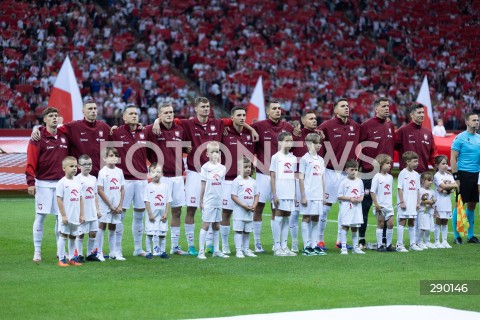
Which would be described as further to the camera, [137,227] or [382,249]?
[382,249]

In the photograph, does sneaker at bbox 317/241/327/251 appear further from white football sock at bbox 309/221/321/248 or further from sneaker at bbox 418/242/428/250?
sneaker at bbox 418/242/428/250

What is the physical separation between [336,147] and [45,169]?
14.6 ft

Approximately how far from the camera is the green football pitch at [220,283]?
28.3 ft

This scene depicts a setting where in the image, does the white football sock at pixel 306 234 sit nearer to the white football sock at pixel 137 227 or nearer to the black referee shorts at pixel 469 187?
the white football sock at pixel 137 227

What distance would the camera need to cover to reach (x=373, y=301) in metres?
8.93

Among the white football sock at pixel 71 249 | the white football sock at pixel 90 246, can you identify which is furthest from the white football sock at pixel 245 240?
the white football sock at pixel 71 249

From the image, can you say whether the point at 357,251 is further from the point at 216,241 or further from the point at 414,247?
the point at 216,241

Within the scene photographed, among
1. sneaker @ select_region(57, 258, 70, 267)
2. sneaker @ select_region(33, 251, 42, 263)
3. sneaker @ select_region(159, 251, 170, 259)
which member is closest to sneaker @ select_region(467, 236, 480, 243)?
sneaker @ select_region(159, 251, 170, 259)

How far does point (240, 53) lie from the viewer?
34.9 m

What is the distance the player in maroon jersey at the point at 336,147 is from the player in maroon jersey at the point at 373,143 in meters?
0.16

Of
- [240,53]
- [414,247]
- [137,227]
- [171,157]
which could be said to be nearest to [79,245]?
[137,227]

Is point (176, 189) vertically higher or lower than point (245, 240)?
higher

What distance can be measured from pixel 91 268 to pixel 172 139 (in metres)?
2.37

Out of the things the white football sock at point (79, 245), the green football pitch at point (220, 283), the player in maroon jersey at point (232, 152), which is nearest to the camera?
the green football pitch at point (220, 283)
